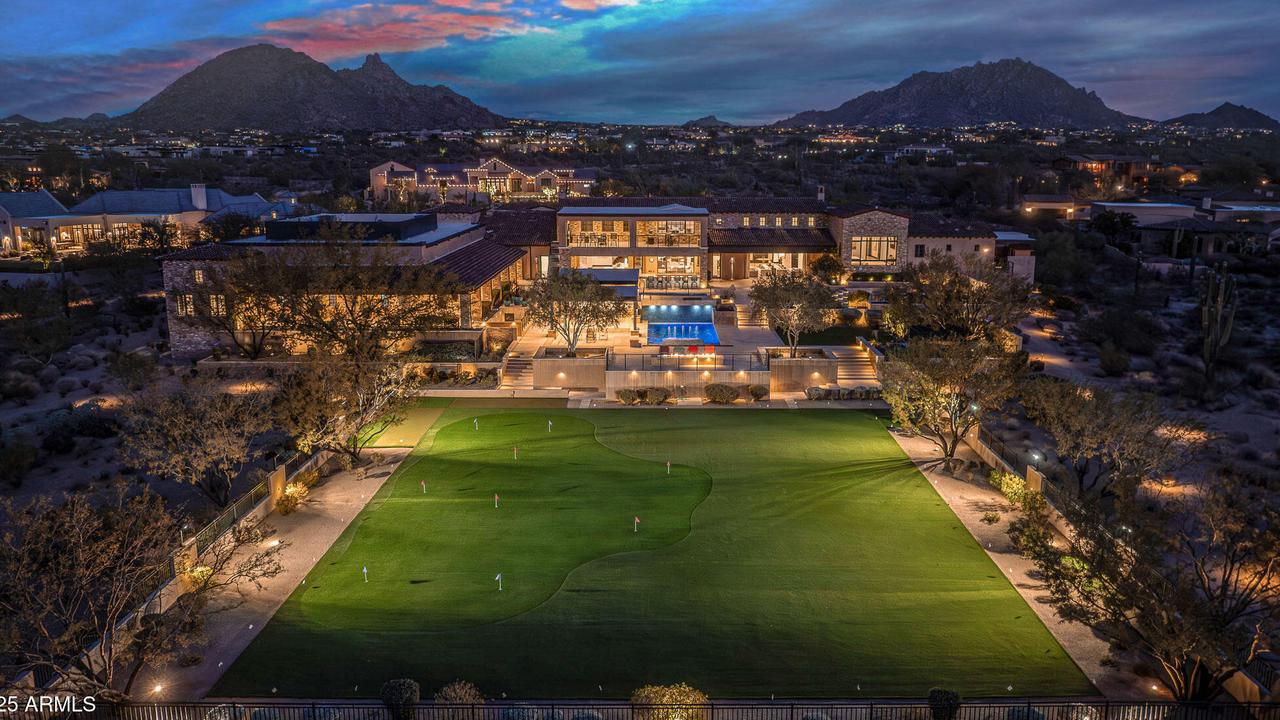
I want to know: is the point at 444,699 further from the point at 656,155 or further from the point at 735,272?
the point at 656,155

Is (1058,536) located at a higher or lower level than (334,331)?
lower

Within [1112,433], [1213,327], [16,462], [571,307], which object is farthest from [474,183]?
[1112,433]

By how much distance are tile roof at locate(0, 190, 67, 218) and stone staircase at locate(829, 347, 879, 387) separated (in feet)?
234

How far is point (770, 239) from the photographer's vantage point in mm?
59375

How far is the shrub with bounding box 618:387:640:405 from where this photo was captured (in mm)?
36438

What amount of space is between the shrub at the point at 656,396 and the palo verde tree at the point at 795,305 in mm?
7417

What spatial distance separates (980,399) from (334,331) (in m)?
28.1

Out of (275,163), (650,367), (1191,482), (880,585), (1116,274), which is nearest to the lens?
(880,585)

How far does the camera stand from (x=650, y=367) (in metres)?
37.6

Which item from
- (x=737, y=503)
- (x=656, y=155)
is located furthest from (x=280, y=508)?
(x=656, y=155)

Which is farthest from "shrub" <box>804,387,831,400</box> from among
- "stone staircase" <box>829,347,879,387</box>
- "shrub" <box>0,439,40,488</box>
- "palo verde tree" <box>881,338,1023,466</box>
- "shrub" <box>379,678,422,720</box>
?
"shrub" <box>0,439,40,488</box>

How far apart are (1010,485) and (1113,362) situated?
18.8m

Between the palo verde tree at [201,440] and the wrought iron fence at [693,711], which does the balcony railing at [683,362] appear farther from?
the wrought iron fence at [693,711]

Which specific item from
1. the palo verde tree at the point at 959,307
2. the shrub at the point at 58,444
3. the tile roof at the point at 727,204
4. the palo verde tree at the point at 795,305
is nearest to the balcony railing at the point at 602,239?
the tile roof at the point at 727,204
